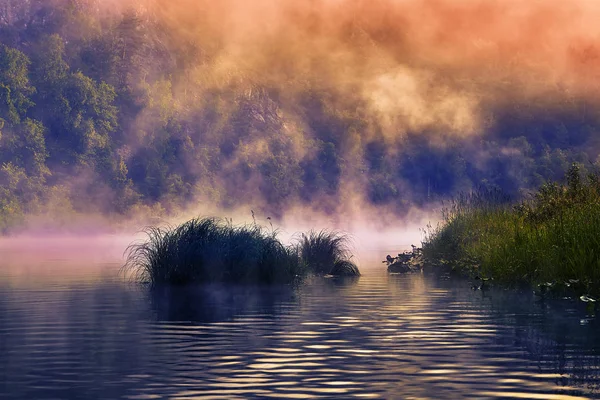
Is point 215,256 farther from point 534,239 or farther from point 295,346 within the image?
point 295,346

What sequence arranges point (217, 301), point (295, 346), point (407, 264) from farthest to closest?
1. point (407, 264)
2. point (217, 301)
3. point (295, 346)

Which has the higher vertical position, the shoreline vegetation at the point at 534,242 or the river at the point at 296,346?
the shoreline vegetation at the point at 534,242

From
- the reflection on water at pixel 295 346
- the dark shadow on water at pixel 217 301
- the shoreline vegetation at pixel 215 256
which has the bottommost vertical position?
the reflection on water at pixel 295 346

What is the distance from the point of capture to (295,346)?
64.0ft

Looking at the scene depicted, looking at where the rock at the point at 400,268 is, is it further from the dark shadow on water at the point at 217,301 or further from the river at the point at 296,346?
the river at the point at 296,346

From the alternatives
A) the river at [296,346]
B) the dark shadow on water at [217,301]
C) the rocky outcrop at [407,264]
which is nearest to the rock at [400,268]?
the rocky outcrop at [407,264]

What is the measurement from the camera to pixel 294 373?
16.3 metres

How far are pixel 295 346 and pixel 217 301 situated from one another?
10935 mm

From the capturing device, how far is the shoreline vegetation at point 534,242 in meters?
27.2

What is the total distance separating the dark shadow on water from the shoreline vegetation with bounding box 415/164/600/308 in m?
6.60

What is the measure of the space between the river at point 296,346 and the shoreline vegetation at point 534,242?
2.96ft

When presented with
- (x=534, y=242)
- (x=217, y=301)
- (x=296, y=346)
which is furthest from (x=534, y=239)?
(x=296, y=346)

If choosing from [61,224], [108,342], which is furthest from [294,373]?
[61,224]

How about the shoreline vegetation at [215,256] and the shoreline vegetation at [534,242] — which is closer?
the shoreline vegetation at [534,242]
